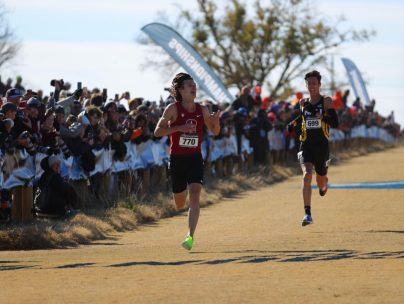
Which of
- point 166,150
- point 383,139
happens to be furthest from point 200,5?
point 166,150

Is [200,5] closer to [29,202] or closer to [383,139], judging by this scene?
[383,139]

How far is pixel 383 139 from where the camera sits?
7606 cm

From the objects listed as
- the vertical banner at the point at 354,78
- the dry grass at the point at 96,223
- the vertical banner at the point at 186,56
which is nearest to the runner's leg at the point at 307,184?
the dry grass at the point at 96,223

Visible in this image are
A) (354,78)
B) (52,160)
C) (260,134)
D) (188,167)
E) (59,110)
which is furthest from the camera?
(354,78)

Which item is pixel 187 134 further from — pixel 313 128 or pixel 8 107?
pixel 313 128

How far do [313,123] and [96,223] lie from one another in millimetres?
3233

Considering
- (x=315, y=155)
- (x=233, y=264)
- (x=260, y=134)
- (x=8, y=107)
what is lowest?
(x=233, y=264)

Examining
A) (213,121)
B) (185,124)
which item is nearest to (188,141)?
(185,124)

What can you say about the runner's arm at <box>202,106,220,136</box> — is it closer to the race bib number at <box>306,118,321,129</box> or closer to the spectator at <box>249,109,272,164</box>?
the race bib number at <box>306,118,321,129</box>

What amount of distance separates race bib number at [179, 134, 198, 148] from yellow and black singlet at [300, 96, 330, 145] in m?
3.14

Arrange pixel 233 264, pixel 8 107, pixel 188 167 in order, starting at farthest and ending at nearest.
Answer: pixel 8 107, pixel 188 167, pixel 233 264

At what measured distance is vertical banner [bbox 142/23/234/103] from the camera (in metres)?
34.1

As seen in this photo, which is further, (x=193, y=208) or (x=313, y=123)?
(x=313, y=123)

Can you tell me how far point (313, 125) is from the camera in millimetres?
17391
